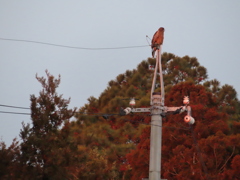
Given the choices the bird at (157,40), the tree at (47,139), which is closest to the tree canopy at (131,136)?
the tree at (47,139)

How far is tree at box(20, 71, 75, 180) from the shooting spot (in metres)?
14.9

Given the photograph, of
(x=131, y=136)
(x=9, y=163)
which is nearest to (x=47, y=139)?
(x=9, y=163)

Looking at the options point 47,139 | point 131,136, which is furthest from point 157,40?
point 131,136

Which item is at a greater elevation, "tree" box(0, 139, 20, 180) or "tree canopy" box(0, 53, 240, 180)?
"tree canopy" box(0, 53, 240, 180)

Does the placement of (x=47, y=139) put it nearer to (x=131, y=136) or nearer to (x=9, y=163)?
(x=9, y=163)

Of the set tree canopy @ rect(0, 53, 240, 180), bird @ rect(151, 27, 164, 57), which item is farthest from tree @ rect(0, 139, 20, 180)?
bird @ rect(151, 27, 164, 57)

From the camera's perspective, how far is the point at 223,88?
31391mm

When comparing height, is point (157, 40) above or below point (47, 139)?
above

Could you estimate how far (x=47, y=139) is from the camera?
1524cm

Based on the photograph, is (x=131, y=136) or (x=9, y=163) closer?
(x=9, y=163)

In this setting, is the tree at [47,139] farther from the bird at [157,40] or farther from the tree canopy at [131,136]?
the bird at [157,40]

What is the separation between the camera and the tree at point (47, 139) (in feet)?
48.8

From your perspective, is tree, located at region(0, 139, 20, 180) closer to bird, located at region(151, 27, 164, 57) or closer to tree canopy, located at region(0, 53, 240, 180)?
tree canopy, located at region(0, 53, 240, 180)

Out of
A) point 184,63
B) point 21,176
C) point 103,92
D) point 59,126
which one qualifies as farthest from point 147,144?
point 103,92
